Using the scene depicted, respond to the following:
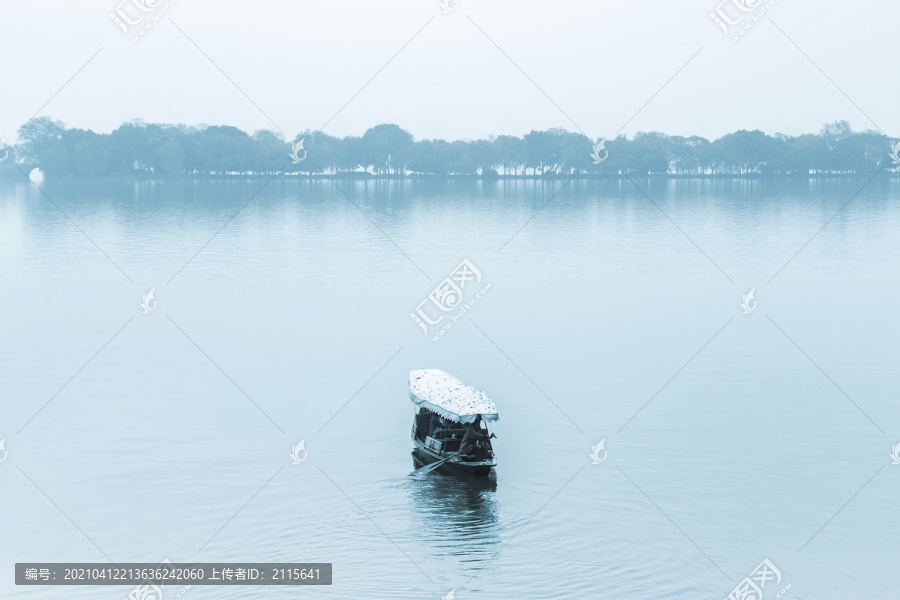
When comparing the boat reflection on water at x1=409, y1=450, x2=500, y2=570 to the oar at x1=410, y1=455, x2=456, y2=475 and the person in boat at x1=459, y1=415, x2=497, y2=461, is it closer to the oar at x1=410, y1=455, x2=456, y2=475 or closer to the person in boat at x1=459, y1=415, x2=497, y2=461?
the oar at x1=410, y1=455, x2=456, y2=475

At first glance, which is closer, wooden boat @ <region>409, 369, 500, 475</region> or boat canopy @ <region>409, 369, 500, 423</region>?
wooden boat @ <region>409, 369, 500, 475</region>

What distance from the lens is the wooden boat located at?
2662cm

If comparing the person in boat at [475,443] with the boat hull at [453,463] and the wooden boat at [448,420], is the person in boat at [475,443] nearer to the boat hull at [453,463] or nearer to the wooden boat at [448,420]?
the wooden boat at [448,420]

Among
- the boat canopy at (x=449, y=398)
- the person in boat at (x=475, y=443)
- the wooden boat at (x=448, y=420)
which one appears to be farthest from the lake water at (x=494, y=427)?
the boat canopy at (x=449, y=398)

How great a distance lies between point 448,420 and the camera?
2808 centimetres

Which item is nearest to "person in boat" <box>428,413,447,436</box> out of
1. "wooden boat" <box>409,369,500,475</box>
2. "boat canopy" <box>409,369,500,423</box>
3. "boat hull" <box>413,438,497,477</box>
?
"wooden boat" <box>409,369,500,475</box>

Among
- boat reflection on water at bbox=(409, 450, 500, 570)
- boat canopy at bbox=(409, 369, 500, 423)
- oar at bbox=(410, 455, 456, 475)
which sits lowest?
boat reflection on water at bbox=(409, 450, 500, 570)

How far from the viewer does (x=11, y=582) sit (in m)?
21.2

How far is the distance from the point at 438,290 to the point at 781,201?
98.4 m

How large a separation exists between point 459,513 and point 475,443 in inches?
94.0

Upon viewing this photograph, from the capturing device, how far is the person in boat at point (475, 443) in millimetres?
26469

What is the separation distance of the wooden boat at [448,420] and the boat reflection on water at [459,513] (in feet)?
1.39

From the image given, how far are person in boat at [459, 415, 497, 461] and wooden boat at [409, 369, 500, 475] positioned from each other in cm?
3

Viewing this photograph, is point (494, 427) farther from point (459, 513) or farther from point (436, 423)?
point (459, 513)
